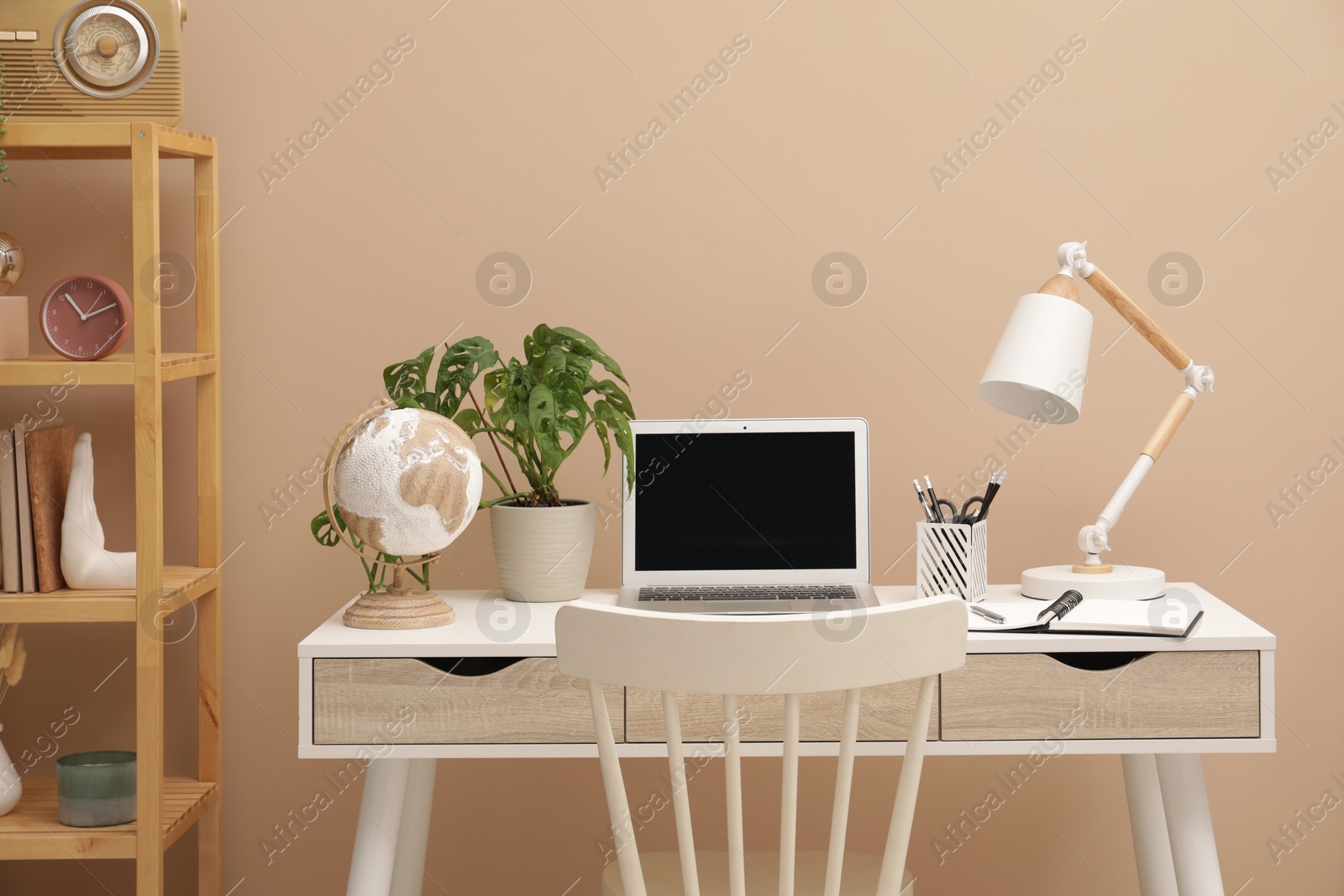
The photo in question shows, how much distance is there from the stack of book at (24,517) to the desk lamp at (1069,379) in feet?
4.55

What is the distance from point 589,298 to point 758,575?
56 centimetres

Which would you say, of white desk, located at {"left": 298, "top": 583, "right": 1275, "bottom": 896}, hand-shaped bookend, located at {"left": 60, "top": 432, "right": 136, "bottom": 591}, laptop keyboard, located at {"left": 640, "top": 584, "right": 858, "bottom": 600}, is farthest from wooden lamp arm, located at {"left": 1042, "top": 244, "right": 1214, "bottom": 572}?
hand-shaped bookend, located at {"left": 60, "top": 432, "right": 136, "bottom": 591}

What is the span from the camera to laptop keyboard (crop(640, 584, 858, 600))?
1.60 meters

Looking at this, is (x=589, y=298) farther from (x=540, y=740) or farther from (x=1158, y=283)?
(x=1158, y=283)

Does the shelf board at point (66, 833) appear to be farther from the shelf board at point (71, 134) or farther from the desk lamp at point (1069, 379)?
the desk lamp at point (1069, 379)

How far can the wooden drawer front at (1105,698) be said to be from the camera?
1.41 meters

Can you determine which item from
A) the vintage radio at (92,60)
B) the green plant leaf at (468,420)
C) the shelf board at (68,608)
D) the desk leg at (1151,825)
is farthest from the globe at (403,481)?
the desk leg at (1151,825)

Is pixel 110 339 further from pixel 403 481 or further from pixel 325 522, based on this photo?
pixel 403 481

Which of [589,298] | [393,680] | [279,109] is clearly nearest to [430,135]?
[279,109]

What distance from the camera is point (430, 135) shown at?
1890 mm

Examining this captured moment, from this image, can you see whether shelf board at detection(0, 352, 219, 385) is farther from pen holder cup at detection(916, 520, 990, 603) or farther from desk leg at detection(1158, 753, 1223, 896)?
desk leg at detection(1158, 753, 1223, 896)

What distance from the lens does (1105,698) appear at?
1412 mm

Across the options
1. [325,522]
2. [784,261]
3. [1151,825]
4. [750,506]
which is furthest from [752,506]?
[1151,825]

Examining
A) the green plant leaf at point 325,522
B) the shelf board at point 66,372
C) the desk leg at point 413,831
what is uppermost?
the shelf board at point 66,372
